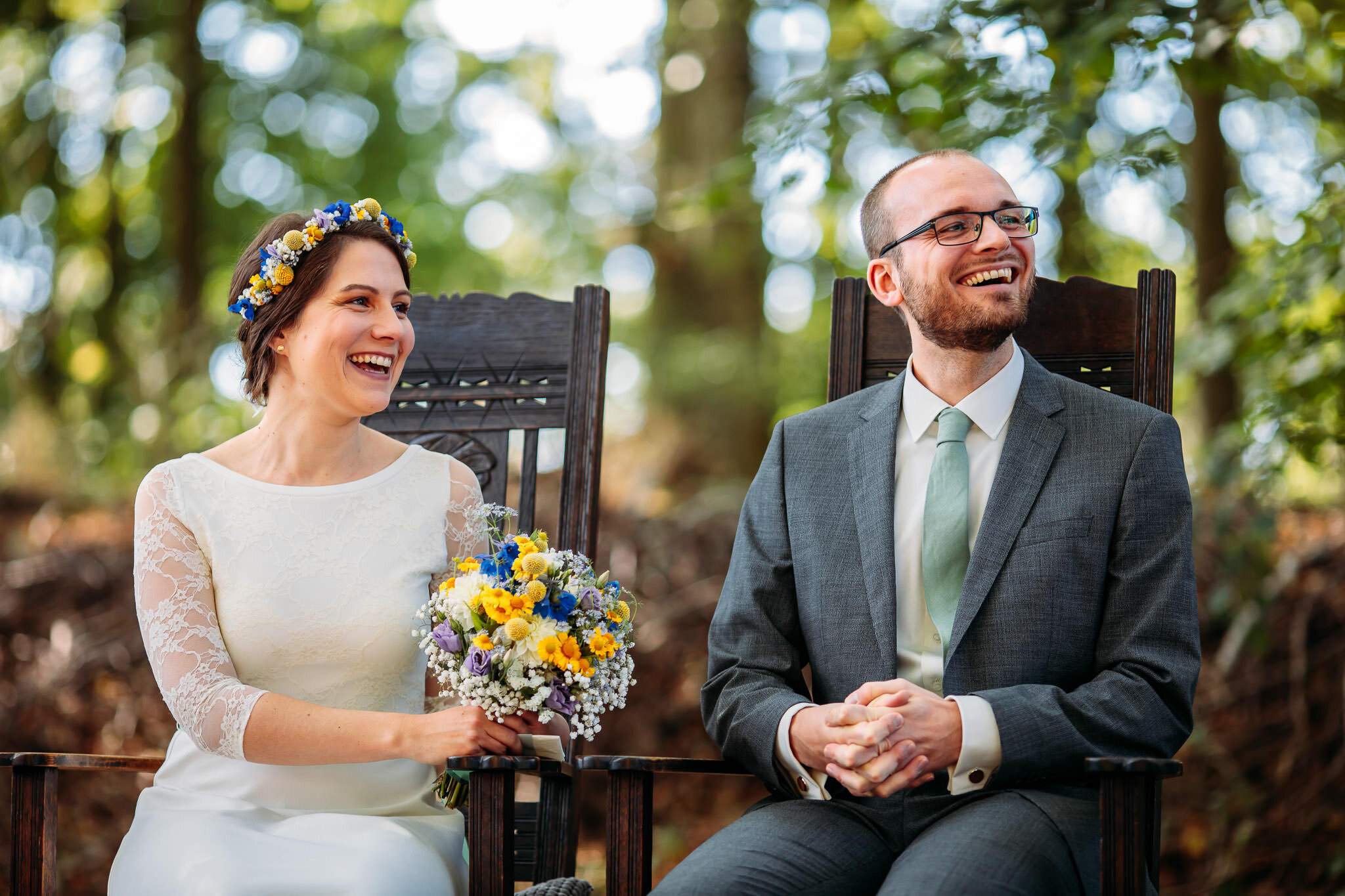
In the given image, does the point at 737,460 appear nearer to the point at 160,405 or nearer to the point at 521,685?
the point at 160,405

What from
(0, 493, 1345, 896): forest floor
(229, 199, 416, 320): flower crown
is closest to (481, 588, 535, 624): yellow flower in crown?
(229, 199, 416, 320): flower crown

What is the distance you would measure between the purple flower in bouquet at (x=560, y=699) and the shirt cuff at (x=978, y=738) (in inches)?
31.1

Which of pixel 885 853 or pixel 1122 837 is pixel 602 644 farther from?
pixel 1122 837

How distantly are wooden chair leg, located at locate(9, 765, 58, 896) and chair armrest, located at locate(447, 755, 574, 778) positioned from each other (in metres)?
0.97

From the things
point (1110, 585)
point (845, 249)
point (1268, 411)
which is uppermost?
point (845, 249)

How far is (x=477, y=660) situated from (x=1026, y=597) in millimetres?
1147

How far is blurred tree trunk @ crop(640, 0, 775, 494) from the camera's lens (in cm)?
757

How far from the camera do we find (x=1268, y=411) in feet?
13.4

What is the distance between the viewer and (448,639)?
2.38 m

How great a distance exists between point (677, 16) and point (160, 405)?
15.9 ft

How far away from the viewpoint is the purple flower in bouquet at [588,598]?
8.06ft

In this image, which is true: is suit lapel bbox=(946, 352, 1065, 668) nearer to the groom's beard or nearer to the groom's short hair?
the groom's beard

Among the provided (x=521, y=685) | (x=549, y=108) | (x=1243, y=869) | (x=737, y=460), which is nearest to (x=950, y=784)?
(x=521, y=685)

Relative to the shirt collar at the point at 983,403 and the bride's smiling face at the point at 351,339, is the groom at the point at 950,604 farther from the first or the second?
the bride's smiling face at the point at 351,339
